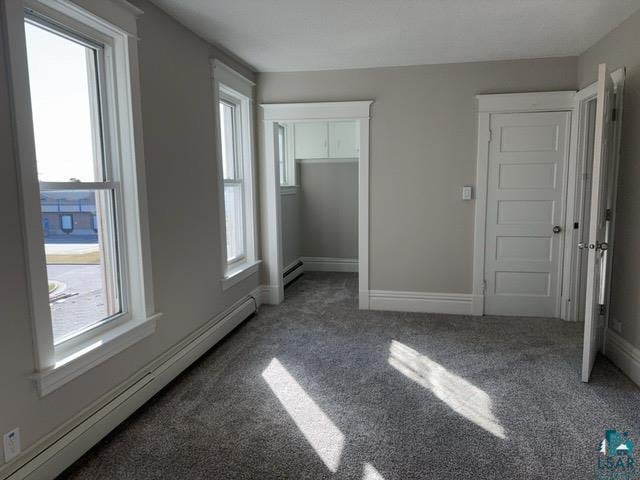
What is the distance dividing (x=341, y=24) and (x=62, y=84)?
188 centimetres

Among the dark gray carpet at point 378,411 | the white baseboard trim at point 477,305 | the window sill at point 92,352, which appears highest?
the window sill at point 92,352

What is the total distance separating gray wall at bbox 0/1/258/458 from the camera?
1789mm

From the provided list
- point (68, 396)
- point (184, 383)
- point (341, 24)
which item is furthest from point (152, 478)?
point (341, 24)

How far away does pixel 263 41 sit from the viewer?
3.49 metres

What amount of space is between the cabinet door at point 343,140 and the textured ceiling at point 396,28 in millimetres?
1809

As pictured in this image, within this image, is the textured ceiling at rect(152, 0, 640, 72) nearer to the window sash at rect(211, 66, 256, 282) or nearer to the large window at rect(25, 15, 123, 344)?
the window sash at rect(211, 66, 256, 282)

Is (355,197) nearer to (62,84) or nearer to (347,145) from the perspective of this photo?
(347,145)

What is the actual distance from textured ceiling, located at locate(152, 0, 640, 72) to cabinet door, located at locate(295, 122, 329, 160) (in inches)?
74.4

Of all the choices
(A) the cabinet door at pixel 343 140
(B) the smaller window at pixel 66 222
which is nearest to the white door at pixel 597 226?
(B) the smaller window at pixel 66 222

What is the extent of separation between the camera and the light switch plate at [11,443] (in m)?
1.76

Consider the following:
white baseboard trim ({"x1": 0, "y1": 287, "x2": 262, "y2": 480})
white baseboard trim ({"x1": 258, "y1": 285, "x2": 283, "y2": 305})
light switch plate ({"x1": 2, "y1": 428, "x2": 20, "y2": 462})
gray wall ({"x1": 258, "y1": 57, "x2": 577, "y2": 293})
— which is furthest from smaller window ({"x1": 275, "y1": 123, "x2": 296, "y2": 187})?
light switch plate ({"x1": 2, "y1": 428, "x2": 20, "y2": 462})

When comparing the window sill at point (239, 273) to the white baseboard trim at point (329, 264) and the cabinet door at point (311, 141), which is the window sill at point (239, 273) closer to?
the white baseboard trim at point (329, 264)

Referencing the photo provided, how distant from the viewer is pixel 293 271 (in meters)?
5.97

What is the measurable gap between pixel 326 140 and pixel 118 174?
3.88 meters
